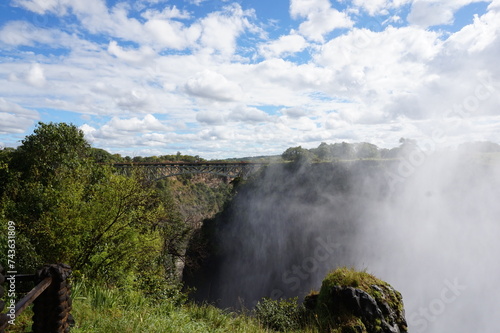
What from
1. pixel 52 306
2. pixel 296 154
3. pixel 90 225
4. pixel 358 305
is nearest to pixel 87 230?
pixel 90 225

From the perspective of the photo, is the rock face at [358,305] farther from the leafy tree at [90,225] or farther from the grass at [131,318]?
the leafy tree at [90,225]

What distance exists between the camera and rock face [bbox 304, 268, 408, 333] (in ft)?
25.8

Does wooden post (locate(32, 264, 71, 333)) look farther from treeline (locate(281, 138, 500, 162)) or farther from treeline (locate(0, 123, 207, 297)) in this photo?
treeline (locate(281, 138, 500, 162))

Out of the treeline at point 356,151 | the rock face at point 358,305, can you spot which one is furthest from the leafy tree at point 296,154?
the rock face at point 358,305

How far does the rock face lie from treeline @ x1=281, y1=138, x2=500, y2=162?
29.0 metres

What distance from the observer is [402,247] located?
28.0 metres

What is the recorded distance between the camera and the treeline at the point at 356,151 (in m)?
32.8

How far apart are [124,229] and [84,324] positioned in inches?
276

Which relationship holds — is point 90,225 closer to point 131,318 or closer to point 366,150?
point 131,318

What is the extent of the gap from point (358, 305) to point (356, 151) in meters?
36.8

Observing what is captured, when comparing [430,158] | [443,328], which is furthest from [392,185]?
[443,328]

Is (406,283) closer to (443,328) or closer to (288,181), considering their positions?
(443,328)

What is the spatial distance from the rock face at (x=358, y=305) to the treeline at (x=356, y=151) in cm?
2900

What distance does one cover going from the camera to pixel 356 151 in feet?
140
